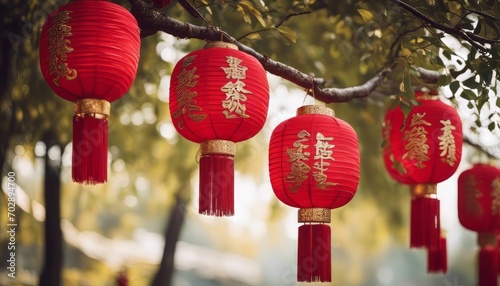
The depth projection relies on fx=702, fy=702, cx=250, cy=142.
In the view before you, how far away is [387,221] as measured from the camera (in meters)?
10.6

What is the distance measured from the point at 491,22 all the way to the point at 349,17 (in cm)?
201

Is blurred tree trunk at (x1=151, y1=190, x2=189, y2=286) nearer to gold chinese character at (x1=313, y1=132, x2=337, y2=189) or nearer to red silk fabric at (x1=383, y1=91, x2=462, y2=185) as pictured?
red silk fabric at (x1=383, y1=91, x2=462, y2=185)

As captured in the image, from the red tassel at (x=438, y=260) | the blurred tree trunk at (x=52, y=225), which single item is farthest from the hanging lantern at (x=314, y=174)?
the blurred tree trunk at (x=52, y=225)

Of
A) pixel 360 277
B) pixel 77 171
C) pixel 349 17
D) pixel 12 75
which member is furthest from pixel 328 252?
pixel 360 277

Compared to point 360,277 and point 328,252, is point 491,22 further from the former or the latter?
point 360,277

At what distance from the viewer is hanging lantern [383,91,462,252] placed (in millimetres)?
4254

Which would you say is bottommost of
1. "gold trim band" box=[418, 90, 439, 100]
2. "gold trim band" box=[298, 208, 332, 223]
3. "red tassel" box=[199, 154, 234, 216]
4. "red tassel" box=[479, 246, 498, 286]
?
"red tassel" box=[479, 246, 498, 286]

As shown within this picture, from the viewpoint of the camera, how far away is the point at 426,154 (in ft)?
13.9

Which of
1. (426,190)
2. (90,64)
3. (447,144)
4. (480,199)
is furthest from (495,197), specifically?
(90,64)

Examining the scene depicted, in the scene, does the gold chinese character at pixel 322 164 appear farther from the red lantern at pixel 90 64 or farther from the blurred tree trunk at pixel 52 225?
the blurred tree trunk at pixel 52 225

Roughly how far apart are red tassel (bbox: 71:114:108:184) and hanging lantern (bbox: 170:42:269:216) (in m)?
0.42

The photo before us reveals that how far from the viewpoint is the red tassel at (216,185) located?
342 cm

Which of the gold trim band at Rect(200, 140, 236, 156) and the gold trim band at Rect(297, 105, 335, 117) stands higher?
the gold trim band at Rect(297, 105, 335, 117)

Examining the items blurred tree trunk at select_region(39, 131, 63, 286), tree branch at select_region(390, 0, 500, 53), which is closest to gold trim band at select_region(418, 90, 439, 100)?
tree branch at select_region(390, 0, 500, 53)
